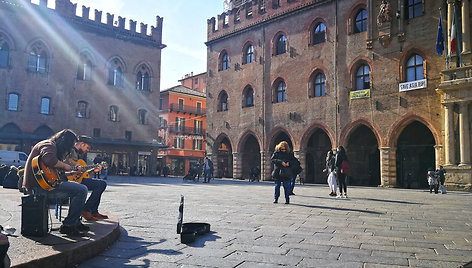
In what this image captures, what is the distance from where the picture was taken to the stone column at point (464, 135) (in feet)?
62.6

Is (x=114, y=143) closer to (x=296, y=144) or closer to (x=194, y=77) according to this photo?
(x=296, y=144)

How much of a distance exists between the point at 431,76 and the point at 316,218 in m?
17.7

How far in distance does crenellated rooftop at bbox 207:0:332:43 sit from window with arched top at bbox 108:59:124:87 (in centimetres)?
862

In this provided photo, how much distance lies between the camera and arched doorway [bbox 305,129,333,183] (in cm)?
2861

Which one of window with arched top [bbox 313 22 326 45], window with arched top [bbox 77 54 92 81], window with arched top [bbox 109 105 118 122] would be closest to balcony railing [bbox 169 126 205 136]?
window with arched top [bbox 109 105 118 122]

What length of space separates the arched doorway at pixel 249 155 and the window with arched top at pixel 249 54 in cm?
631

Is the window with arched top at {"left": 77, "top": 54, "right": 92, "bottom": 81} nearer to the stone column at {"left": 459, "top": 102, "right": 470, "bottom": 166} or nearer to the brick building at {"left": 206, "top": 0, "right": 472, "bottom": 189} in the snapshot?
the brick building at {"left": 206, "top": 0, "right": 472, "bottom": 189}

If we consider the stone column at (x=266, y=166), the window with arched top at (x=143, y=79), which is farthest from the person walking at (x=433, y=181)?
the window with arched top at (x=143, y=79)

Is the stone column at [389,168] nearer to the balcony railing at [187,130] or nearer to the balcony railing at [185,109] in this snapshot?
the balcony railing at [187,130]

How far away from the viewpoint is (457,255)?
14.5ft

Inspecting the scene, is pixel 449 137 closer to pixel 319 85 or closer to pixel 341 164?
pixel 319 85

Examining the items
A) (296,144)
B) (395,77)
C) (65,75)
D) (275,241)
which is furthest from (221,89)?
(275,241)

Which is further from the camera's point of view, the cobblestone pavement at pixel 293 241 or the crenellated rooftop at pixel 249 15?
the crenellated rooftop at pixel 249 15

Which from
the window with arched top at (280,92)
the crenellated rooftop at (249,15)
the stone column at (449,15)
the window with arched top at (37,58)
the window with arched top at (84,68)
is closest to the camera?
the stone column at (449,15)
